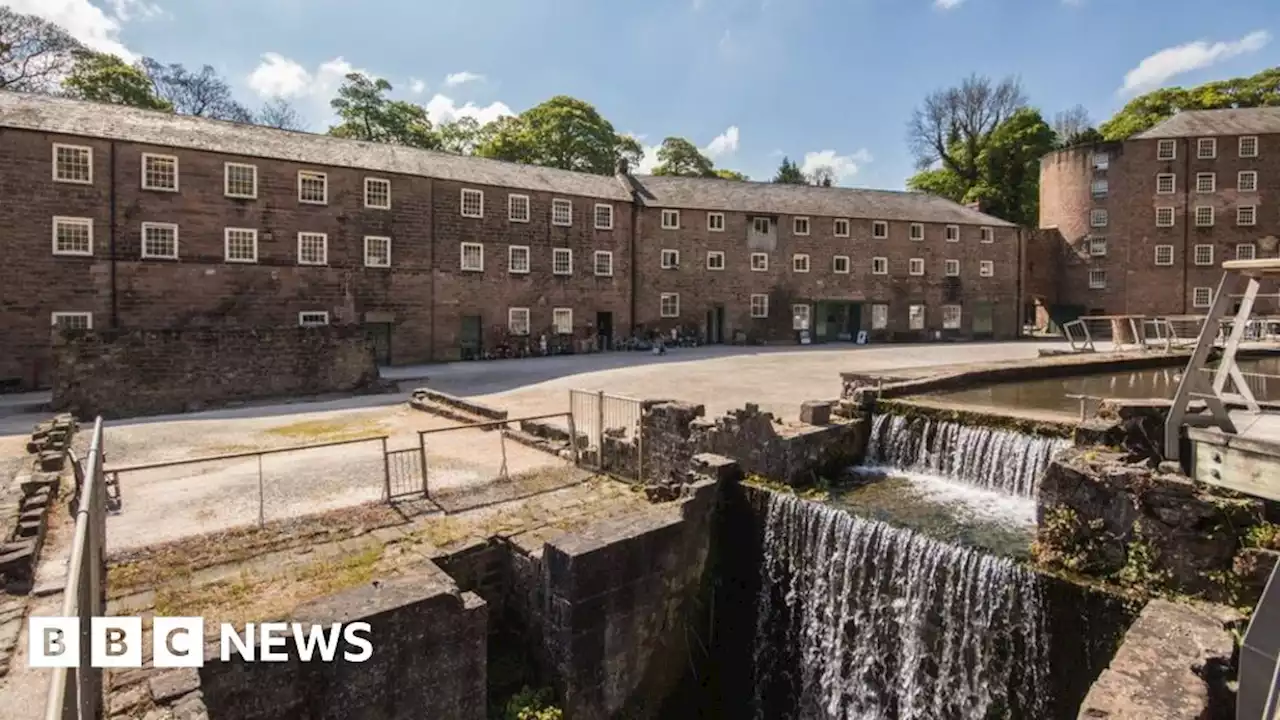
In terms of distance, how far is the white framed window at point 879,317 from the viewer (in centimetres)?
3600

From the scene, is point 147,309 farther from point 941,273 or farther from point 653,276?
point 941,273

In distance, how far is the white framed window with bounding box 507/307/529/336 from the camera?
93.2 feet

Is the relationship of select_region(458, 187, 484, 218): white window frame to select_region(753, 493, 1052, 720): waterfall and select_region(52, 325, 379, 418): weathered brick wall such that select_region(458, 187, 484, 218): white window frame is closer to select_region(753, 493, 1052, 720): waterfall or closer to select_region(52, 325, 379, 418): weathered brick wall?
select_region(52, 325, 379, 418): weathered brick wall

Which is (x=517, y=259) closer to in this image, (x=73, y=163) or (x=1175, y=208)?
(x=73, y=163)

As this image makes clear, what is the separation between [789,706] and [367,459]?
7.59 metres

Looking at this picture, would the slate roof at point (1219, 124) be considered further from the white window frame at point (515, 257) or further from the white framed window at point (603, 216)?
the white window frame at point (515, 257)

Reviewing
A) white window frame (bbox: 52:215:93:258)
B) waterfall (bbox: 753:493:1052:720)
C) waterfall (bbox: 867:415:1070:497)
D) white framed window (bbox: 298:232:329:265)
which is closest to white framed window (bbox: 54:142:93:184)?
white window frame (bbox: 52:215:93:258)

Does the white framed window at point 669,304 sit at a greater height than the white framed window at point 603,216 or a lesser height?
lesser

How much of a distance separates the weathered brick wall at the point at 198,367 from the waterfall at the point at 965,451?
48.2 feet

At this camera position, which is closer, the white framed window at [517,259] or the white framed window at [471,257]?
the white framed window at [471,257]

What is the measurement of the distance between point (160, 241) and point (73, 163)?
10.2 feet

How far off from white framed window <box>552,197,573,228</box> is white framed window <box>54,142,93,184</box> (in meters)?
16.6

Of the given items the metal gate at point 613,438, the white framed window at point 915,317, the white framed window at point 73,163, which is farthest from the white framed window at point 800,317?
the white framed window at point 73,163

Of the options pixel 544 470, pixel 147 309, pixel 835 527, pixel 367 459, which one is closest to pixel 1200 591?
pixel 835 527
